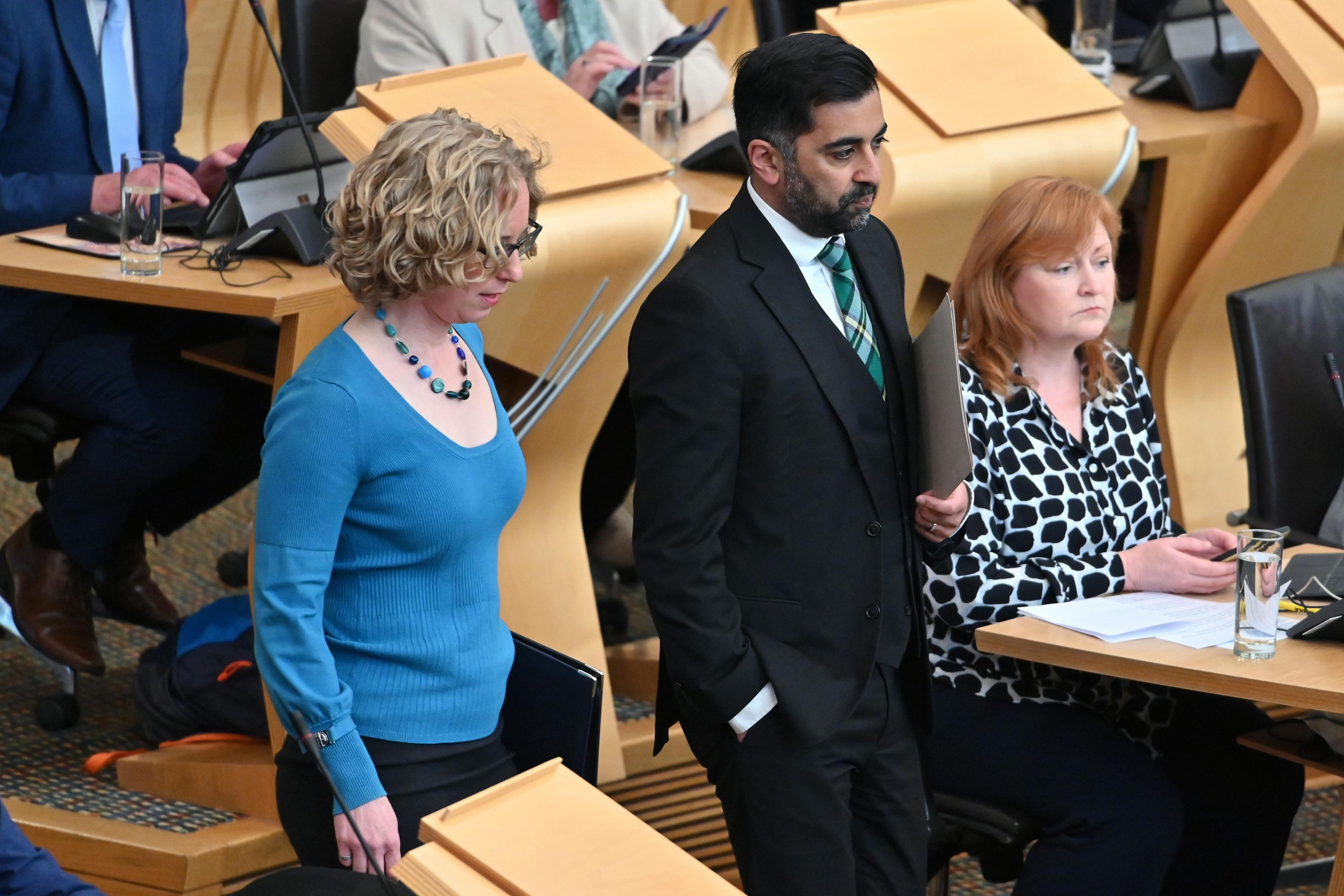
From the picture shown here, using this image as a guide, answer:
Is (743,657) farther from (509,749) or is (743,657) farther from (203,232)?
(203,232)

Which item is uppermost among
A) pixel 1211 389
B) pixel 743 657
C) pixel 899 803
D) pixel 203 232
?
pixel 203 232

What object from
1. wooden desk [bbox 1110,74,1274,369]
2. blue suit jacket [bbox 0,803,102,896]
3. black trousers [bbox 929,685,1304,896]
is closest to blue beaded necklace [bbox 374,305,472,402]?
blue suit jacket [bbox 0,803,102,896]

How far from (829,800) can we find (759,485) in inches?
14.9

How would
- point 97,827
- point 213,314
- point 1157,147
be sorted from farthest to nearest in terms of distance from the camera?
point 1157,147, point 213,314, point 97,827

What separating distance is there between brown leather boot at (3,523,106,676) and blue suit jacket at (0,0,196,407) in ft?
1.03

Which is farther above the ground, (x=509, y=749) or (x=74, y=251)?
(x=74, y=251)

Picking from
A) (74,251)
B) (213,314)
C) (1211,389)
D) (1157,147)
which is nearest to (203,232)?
(74,251)

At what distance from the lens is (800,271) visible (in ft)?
6.24

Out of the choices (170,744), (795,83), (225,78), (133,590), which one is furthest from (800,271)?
(225,78)

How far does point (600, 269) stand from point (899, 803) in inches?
40.0

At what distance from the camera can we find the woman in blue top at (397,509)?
170 centimetres

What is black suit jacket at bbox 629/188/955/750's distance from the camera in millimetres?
1818

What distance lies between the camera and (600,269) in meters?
2.62

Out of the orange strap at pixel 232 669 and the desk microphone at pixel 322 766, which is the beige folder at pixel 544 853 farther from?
the orange strap at pixel 232 669
